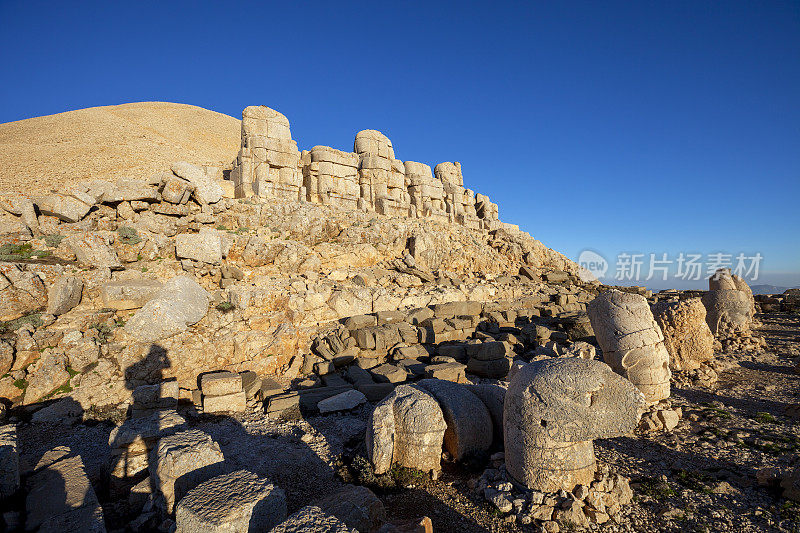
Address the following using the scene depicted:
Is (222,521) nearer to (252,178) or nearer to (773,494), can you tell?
(773,494)

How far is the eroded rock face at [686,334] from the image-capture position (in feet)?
27.3

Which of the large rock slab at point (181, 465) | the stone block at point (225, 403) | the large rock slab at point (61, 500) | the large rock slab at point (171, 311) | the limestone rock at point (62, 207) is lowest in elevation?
the stone block at point (225, 403)

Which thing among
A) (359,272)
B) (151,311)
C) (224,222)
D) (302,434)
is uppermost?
(224,222)

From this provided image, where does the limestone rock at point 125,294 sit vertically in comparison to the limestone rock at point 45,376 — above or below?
above

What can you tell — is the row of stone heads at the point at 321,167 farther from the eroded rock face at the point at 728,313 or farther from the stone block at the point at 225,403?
the eroded rock face at the point at 728,313

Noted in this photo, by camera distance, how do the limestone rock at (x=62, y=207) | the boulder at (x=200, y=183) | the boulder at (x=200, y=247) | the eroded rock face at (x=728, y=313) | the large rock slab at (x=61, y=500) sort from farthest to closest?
the boulder at (x=200, y=183), the eroded rock face at (x=728, y=313), the boulder at (x=200, y=247), the limestone rock at (x=62, y=207), the large rock slab at (x=61, y=500)

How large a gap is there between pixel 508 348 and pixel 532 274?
1108 cm

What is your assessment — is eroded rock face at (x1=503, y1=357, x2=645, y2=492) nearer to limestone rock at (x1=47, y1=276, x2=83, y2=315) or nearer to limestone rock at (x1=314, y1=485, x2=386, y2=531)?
limestone rock at (x1=314, y1=485, x2=386, y2=531)

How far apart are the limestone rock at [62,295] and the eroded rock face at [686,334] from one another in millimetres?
14344

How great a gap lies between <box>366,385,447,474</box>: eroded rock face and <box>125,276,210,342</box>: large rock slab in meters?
6.47

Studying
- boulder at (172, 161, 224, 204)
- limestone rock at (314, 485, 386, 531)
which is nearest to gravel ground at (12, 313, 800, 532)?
limestone rock at (314, 485, 386, 531)

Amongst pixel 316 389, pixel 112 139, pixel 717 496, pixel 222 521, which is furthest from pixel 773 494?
pixel 112 139

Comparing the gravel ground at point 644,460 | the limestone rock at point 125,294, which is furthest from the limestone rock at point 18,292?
the gravel ground at point 644,460

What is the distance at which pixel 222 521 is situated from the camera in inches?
128
